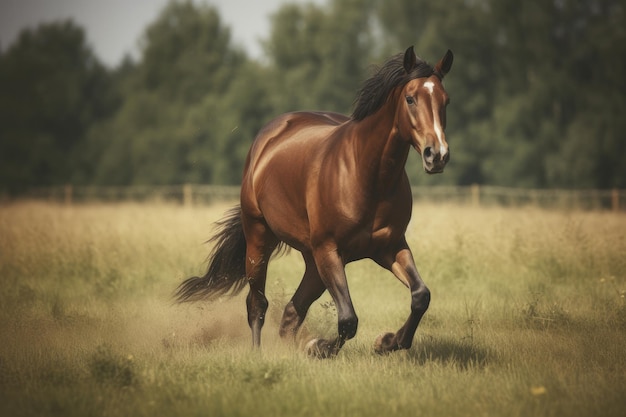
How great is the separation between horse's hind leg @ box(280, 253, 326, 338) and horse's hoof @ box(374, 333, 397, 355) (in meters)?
1.10

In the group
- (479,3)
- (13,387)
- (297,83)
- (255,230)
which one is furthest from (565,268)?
(297,83)

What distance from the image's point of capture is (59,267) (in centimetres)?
1164

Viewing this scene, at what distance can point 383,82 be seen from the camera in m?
6.12

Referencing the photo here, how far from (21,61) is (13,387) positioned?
49504 millimetres

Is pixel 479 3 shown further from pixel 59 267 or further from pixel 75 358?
pixel 75 358

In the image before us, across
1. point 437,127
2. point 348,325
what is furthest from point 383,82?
point 348,325

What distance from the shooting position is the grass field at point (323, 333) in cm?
507

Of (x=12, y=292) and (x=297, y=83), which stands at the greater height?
(x=297, y=83)

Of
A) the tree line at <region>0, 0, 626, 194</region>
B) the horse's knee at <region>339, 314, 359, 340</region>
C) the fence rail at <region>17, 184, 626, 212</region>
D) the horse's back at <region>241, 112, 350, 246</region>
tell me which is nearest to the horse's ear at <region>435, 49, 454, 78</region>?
the horse's back at <region>241, 112, 350, 246</region>

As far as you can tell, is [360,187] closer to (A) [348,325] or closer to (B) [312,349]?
(A) [348,325]

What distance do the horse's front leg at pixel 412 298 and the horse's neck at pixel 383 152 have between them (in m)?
0.62

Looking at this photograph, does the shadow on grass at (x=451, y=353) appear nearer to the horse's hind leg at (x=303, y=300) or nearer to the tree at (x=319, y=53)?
the horse's hind leg at (x=303, y=300)

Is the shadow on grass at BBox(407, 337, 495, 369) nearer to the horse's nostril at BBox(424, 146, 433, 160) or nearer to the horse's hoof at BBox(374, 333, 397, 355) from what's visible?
the horse's hoof at BBox(374, 333, 397, 355)

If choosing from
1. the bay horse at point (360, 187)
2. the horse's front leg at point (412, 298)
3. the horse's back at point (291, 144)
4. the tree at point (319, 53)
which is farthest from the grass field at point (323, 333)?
the tree at point (319, 53)
